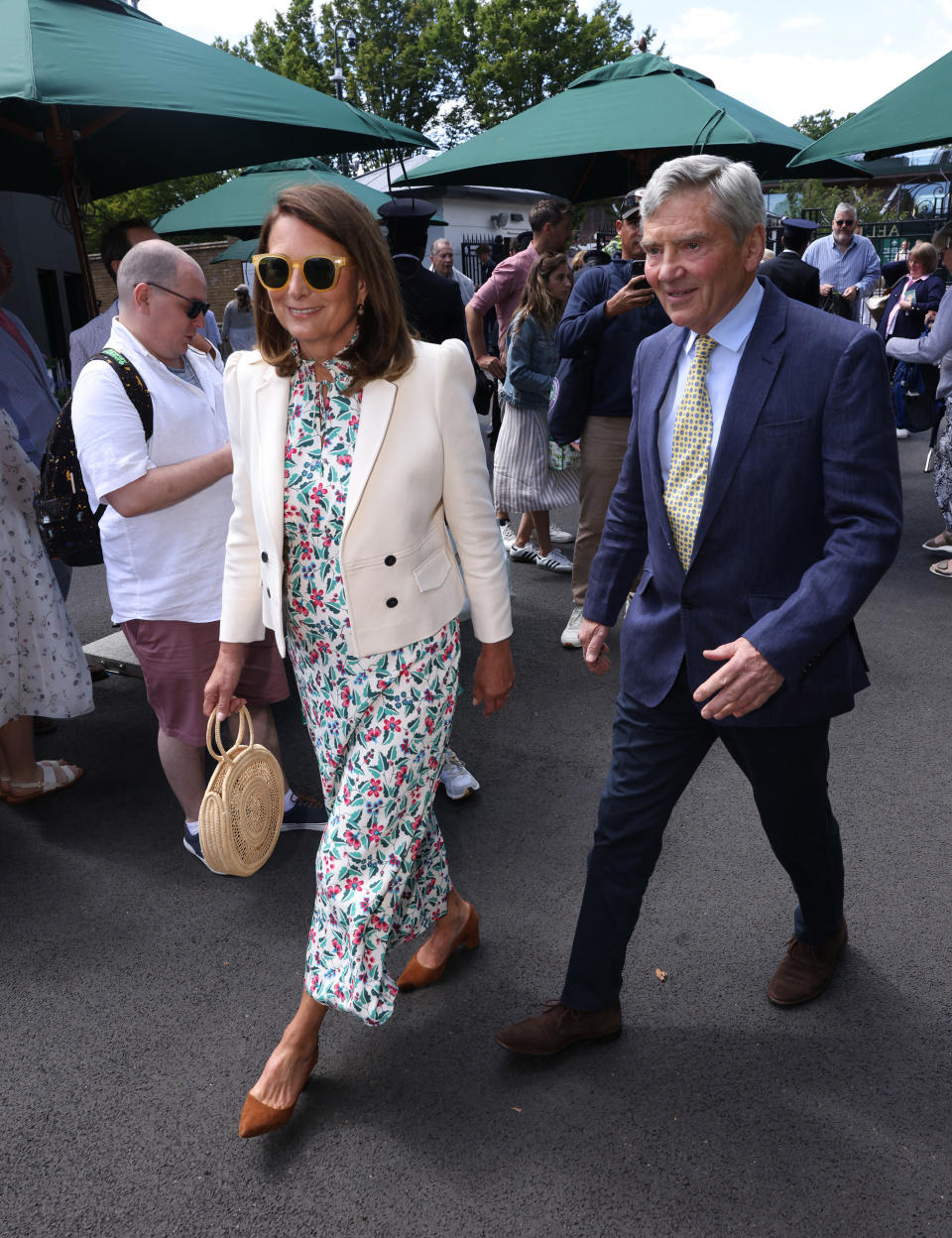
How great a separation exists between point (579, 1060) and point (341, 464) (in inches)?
65.7

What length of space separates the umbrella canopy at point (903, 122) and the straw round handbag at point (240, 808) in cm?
456

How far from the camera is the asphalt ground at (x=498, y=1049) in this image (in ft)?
7.23

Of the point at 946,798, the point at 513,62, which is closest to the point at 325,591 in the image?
the point at 946,798

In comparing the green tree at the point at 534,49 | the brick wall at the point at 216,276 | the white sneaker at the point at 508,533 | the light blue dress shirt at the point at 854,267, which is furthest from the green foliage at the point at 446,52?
the white sneaker at the point at 508,533

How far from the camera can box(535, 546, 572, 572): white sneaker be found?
6.99 meters

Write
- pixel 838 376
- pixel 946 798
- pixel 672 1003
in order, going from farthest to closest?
pixel 946 798 < pixel 672 1003 < pixel 838 376

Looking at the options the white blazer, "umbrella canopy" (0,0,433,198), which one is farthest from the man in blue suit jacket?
"umbrella canopy" (0,0,433,198)

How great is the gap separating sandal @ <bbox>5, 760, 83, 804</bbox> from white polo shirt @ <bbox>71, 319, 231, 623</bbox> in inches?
48.4

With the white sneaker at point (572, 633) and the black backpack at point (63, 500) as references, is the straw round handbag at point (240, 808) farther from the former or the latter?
the white sneaker at point (572, 633)

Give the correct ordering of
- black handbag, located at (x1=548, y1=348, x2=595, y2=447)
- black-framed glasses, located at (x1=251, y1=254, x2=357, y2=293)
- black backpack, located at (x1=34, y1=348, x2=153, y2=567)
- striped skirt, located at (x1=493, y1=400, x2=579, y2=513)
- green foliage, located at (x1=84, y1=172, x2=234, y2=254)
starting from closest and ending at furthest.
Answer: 1. black-framed glasses, located at (x1=251, y1=254, x2=357, y2=293)
2. black backpack, located at (x1=34, y1=348, x2=153, y2=567)
3. black handbag, located at (x1=548, y1=348, x2=595, y2=447)
4. striped skirt, located at (x1=493, y1=400, x2=579, y2=513)
5. green foliage, located at (x1=84, y1=172, x2=234, y2=254)

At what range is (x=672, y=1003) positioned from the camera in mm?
2781

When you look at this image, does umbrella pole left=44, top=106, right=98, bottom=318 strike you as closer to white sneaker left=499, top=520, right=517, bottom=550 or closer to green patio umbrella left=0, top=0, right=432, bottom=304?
green patio umbrella left=0, top=0, right=432, bottom=304

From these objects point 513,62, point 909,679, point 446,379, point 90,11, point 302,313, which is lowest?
point 909,679

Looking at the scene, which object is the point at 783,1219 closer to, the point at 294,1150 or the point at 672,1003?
the point at 672,1003
